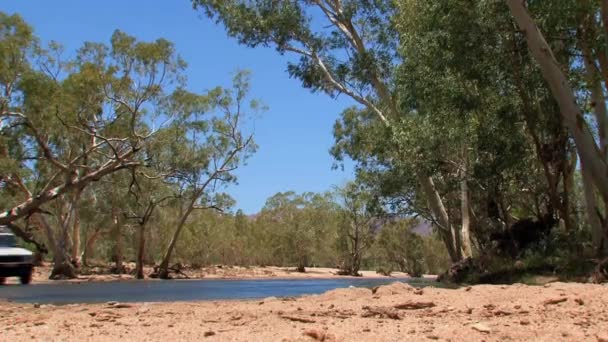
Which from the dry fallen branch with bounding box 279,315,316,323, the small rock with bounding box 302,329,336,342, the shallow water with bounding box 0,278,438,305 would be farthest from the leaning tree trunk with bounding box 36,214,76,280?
the small rock with bounding box 302,329,336,342

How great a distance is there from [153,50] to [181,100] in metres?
5.52

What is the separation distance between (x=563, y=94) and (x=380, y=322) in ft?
25.7

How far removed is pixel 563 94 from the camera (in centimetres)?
1150

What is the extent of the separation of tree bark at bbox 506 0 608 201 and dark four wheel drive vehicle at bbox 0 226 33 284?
20566 mm

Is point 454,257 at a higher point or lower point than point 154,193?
lower

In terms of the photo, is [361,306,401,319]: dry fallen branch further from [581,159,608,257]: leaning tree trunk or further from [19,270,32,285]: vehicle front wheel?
[19,270,32,285]: vehicle front wheel

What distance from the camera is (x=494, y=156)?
15.4 meters

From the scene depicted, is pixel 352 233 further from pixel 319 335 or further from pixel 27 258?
pixel 319 335

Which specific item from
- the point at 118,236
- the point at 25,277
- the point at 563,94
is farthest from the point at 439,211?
the point at 118,236

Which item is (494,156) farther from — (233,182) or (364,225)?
(364,225)

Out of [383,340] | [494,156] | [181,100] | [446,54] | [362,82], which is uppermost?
[181,100]

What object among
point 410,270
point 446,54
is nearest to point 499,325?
point 446,54

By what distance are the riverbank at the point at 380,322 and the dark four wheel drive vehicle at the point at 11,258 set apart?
57.3 feet

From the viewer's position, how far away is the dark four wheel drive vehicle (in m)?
22.6
